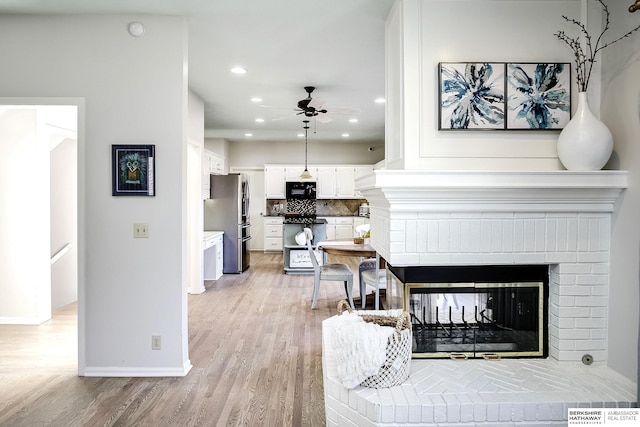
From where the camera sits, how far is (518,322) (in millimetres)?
2463

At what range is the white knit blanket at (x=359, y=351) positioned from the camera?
1971 mm

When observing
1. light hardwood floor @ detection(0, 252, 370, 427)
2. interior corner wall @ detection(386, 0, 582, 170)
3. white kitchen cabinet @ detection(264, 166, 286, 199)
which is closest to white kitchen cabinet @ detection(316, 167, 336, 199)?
white kitchen cabinet @ detection(264, 166, 286, 199)

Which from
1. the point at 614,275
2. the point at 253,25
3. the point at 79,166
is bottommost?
the point at 614,275

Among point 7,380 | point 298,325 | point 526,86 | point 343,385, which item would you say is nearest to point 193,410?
point 343,385

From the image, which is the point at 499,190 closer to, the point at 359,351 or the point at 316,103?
the point at 359,351

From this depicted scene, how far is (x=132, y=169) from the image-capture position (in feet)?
10.1

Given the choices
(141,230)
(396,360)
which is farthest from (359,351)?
(141,230)

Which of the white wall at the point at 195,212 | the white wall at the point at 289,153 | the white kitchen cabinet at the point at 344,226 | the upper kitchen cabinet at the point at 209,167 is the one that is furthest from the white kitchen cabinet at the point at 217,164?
the white kitchen cabinet at the point at 344,226

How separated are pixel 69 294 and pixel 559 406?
214 inches

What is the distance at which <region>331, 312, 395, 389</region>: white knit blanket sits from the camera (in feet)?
6.47

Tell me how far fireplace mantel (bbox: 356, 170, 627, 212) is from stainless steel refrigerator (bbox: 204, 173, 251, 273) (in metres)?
5.13

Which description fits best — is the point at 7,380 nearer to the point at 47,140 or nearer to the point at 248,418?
the point at 248,418

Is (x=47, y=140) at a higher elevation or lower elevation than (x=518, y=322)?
higher

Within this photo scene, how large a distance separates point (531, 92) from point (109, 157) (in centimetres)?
286
